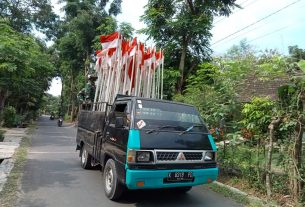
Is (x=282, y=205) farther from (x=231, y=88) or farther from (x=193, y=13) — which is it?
(x=193, y=13)

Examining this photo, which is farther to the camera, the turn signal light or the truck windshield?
the truck windshield

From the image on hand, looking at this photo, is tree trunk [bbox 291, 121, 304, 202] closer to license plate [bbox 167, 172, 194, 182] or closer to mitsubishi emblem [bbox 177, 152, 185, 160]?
license plate [bbox 167, 172, 194, 182]

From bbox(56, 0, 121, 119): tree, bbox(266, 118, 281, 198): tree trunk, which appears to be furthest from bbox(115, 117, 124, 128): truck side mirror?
bbox(56, 0, 121, 119): tree

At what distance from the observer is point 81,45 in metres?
30.6

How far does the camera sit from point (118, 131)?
582 cm

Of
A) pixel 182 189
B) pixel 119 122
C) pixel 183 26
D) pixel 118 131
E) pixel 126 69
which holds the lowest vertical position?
pixel 182 189

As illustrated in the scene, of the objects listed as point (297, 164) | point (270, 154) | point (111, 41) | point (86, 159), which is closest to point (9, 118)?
point (86, 159)

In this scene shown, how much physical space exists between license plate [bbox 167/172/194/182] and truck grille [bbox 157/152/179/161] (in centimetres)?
26

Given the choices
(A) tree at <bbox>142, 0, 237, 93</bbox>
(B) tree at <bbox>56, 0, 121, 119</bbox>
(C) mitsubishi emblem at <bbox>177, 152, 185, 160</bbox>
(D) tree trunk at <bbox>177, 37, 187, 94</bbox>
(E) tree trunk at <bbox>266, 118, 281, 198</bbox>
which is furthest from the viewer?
(B) tree at <bbox>56, 0, 121, 119</bbox>

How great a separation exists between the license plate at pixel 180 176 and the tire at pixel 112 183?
1003mm

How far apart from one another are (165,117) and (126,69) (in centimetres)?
294

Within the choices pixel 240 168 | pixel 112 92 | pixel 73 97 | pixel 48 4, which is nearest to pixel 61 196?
pixel 112 92

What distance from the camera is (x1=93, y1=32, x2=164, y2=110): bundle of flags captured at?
8.39 metres

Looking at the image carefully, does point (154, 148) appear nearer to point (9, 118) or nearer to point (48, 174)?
point (48, 174)
